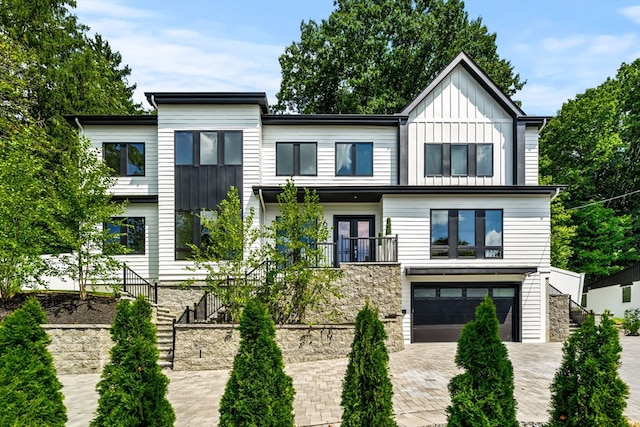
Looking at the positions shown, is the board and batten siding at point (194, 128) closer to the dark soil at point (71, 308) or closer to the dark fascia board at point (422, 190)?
the dark fascia board at point (422, 190)

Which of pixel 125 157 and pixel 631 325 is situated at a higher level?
pixel 125 157

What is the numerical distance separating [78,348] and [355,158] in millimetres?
11144

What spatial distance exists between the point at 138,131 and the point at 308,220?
819 cm

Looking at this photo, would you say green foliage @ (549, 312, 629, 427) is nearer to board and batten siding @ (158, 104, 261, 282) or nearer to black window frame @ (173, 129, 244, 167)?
board and batten siding @ (158, 104, 261, 282)

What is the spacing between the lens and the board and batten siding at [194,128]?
1525 centimetres

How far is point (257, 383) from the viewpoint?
4727mm

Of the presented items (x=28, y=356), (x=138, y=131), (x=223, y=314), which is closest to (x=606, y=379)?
(x=28, y=356)

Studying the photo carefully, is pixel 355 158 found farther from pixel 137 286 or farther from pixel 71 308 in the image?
pixel 71 308

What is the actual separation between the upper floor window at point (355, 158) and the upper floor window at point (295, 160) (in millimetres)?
990

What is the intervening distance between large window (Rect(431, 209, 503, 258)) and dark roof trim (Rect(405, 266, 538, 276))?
0.59 m

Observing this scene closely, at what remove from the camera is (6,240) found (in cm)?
1166

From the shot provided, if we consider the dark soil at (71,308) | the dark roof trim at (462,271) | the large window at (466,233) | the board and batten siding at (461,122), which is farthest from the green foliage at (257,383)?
the board and batten siding at (461,122)

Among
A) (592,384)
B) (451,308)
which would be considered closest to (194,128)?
(451,308)

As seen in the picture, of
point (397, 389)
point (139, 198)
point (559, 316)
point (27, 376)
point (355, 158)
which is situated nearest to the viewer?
point (27, 376)
